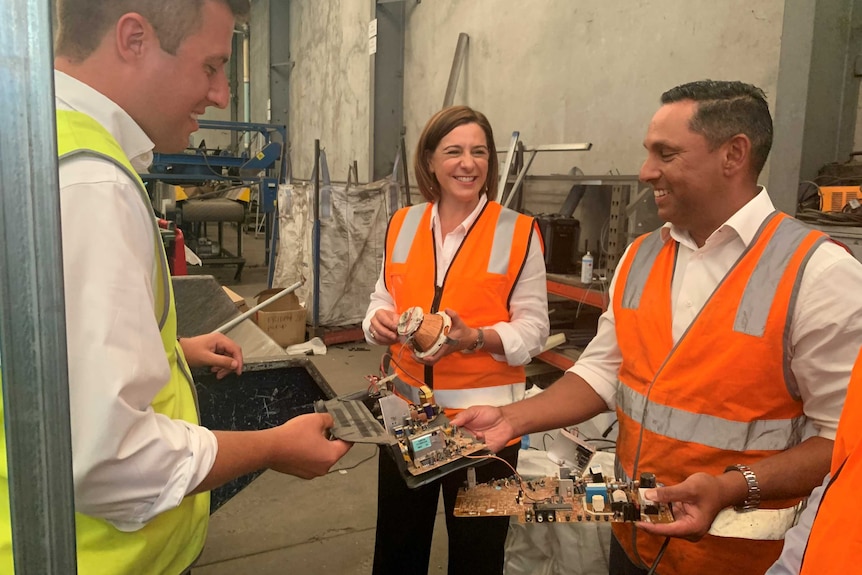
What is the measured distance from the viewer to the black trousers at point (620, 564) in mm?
1289

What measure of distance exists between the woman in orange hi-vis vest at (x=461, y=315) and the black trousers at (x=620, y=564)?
295 millimetres

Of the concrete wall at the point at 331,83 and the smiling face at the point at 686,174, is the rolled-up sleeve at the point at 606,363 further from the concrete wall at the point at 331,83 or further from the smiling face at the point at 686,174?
the concrete wall at the point at 331,83

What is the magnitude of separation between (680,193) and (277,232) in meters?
4.88

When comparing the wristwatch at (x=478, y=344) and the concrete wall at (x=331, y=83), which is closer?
the wristwatch at (x=478, y=344)

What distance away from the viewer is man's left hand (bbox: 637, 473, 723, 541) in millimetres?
1010

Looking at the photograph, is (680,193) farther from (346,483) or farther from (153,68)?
(346,483)

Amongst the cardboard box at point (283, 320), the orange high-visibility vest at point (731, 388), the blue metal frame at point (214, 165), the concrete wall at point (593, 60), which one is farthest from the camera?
the blue metal frame at point (214, 165)

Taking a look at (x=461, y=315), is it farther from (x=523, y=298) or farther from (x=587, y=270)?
(x=587, y=270)

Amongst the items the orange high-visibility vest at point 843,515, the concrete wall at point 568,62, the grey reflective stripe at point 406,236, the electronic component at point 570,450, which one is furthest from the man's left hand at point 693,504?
the concrete wall at point 568,62

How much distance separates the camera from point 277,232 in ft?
18.7

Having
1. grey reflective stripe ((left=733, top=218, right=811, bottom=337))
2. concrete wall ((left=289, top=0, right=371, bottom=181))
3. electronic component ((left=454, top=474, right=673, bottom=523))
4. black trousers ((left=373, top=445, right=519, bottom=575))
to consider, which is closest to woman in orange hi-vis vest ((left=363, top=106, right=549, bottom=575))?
black trousers ((left=373, top=445, right=519, bottom=575))

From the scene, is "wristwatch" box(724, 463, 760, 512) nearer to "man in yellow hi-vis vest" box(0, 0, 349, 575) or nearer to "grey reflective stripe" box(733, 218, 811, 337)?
"grey reflective stripe" box(733, 218, 811, 337)

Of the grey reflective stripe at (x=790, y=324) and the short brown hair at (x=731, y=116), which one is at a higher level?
the short brown hair at (x=731, y=116)

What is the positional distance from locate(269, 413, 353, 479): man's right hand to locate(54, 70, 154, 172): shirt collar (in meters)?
0.46
